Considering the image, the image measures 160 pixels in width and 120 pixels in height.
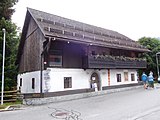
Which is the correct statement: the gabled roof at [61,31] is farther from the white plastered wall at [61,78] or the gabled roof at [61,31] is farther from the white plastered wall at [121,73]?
the white plastered wall at [61,78]

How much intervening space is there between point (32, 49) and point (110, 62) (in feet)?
30.7

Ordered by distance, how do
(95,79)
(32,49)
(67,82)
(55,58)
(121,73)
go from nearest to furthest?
1. (55,58)
2. (67,82)
3. (32,49)
4. (95,79)
5. (121,73)

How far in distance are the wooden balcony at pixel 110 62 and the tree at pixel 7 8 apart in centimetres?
1031

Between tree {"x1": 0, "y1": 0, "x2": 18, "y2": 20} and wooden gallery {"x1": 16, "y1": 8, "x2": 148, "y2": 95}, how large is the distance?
2026mm

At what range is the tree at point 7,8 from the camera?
20.9 meters

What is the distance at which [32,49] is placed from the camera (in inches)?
848

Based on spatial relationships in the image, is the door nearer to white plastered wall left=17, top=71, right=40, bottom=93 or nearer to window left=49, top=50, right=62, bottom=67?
window left=49, top=50, right=62, bottom=67

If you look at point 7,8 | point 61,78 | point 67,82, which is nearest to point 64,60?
point 61,78

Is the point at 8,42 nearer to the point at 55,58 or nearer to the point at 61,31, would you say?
the point at 55,58

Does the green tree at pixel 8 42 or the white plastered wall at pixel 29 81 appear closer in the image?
the white plastered wall at pixel 29 81

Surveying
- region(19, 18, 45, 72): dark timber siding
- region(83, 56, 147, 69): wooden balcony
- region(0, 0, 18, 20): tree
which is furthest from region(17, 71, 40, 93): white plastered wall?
region(0, 0, 18, 20): tree

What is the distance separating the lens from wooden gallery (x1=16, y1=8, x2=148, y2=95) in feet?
60.6

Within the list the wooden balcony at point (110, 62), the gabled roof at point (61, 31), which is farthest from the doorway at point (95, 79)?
the gabled roof at point (61, 31)

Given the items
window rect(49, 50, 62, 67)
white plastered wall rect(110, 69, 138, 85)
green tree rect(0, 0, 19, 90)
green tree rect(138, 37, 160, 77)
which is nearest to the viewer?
window rect(49, 50, 62, 67)
